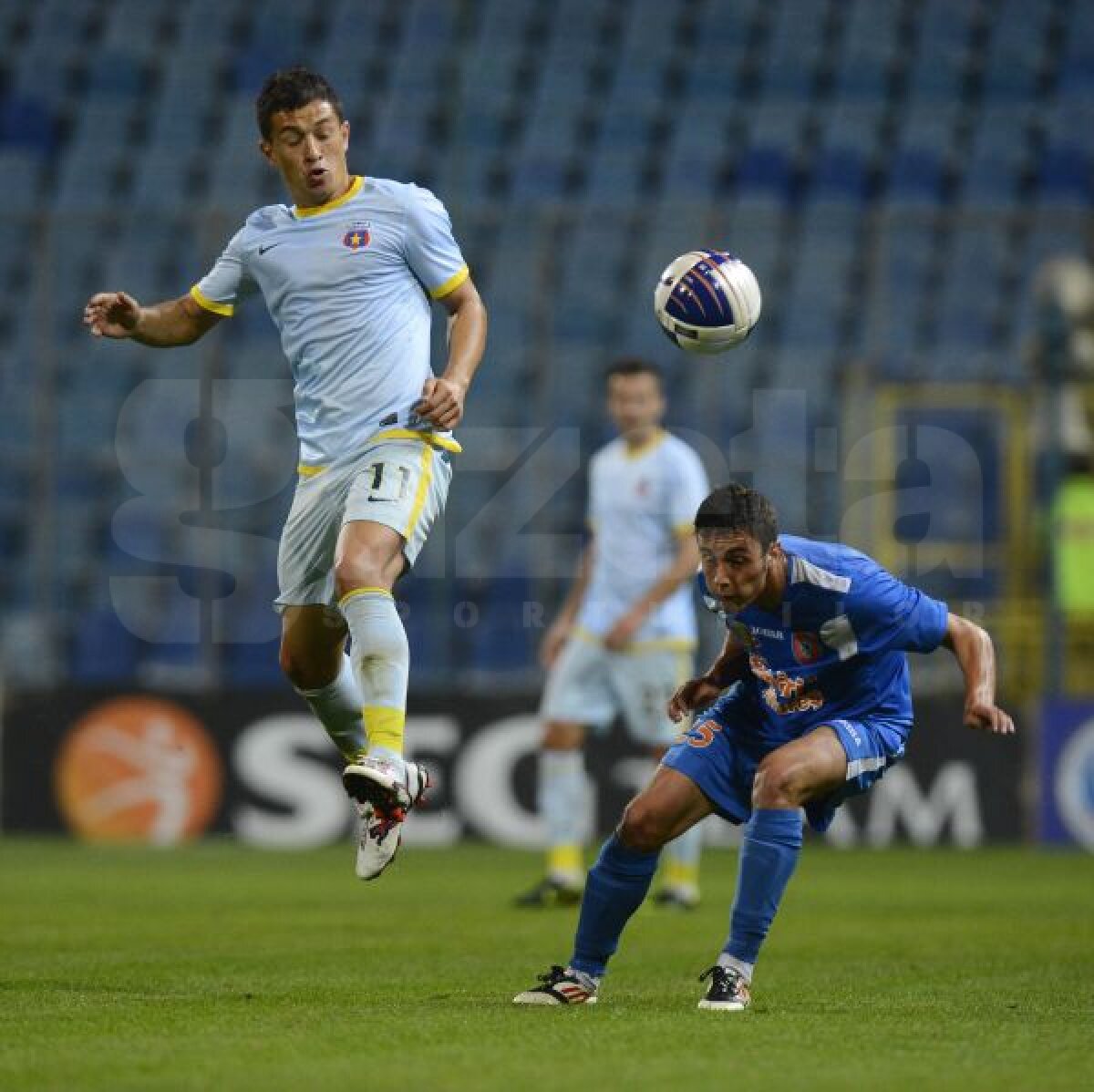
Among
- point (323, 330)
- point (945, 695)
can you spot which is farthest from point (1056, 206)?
point (323, 330)

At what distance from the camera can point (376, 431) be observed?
6.62 metres

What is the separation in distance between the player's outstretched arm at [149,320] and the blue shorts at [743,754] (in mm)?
2247

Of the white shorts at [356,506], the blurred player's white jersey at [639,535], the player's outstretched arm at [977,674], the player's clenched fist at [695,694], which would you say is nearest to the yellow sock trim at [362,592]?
the white shorts at [356,506]

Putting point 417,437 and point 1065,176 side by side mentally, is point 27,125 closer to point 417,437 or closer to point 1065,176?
point 1065,176

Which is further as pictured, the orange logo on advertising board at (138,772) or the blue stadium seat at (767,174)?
the blue stadium seat at (767,174)

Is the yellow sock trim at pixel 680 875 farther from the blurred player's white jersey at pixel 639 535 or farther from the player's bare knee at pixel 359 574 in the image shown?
the player's bare knee at pixel 359 574

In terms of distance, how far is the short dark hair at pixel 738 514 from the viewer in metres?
5.42

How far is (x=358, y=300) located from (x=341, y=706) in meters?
1.34

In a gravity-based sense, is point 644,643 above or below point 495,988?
above

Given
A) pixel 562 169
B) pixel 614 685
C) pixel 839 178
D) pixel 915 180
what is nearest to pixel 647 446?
pixel 614 685

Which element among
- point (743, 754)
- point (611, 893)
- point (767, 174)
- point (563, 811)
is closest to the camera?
point (611, 893)

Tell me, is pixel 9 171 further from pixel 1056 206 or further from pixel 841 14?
pixel 1056 206

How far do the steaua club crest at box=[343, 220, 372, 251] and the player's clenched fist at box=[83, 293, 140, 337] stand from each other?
2.27 ft

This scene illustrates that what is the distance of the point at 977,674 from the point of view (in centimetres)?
545
